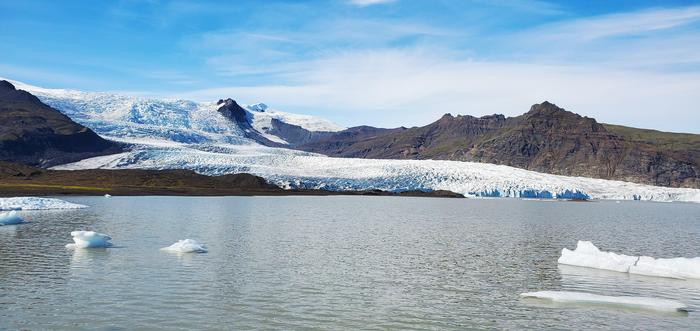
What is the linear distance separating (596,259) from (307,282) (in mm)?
12079

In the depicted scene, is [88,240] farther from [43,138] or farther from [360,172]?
[43,138]

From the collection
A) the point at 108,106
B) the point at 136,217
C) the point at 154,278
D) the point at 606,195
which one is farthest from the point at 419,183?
the point at 108,106

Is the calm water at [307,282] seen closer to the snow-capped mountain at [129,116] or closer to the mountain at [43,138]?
the mountain at [43,138]

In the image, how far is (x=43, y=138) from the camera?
14100 cm

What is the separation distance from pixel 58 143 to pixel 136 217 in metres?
111

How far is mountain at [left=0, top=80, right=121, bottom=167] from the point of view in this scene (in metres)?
130

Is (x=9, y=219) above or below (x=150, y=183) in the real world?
below

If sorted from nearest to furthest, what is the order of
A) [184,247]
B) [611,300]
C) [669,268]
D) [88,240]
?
[611,300] < [669,268] < [184,247] < [88,240]

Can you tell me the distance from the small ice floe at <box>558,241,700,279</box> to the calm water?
769 millimetres

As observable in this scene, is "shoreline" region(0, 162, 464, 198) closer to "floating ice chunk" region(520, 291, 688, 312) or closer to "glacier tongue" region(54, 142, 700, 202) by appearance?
"glacier tongue" region(54, 142, 700, 202)

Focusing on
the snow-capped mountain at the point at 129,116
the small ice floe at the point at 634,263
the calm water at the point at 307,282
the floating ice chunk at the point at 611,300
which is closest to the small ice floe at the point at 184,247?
the calm water at the point at 307,282

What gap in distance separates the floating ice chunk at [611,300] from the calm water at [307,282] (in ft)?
1.60

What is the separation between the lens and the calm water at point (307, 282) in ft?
49.2

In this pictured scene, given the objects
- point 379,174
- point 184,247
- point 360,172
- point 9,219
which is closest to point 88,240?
point 184,247
